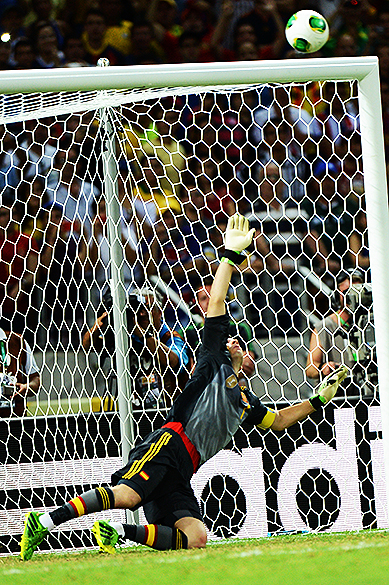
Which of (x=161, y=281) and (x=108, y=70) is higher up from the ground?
(x=108, y=70)

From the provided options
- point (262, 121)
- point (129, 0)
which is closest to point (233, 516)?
point (262, 121)

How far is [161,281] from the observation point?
184 inches

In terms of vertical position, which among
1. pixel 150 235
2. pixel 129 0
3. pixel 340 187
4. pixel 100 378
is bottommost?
pixel 100 378

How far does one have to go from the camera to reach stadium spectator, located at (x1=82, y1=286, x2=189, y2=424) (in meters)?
4.51

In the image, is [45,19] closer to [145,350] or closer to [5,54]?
[5,54]

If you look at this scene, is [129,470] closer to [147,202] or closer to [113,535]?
[113,535]

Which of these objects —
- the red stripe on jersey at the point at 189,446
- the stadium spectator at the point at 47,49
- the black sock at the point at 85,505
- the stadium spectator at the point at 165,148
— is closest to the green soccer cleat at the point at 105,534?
the black sock at the point at 85,505

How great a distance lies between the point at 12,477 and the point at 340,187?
3.12m

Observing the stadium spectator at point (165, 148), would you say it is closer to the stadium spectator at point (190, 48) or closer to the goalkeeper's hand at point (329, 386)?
the stadium spectator at point (190, 48)

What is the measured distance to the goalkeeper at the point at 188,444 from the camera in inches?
122

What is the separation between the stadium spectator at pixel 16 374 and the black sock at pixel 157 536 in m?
1.44

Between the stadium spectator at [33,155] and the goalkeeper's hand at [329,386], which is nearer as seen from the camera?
the goalkeeper's hand at [329,386]

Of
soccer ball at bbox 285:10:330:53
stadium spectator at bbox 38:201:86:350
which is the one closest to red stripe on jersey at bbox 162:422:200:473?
stadium spectator at bbox 38:201:86:350

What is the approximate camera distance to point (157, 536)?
123 inches
